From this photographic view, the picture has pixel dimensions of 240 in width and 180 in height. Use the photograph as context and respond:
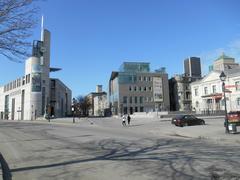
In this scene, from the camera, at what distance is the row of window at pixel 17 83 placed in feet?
403

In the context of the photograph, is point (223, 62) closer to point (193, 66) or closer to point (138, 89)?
point (193, 66)

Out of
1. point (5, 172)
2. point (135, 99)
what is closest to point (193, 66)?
point (135, 99)

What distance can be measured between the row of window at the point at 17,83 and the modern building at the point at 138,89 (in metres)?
36.1

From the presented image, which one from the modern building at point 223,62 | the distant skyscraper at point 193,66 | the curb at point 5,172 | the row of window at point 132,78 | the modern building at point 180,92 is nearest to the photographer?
the curb at point 5,172

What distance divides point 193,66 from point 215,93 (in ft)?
253

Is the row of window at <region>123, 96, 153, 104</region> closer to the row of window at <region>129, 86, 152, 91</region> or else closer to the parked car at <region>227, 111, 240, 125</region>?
the row of window at <region>129, 86, 152, 91</region>

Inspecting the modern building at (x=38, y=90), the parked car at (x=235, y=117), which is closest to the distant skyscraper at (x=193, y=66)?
the modern building at (x=38, y=90)

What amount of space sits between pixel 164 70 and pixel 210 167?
118354 millimetres

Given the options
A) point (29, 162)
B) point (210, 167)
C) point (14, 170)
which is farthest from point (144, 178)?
point (29, 162)

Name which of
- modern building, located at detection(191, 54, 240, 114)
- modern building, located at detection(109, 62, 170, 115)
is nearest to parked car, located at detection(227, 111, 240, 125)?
modern building, located at detection(191, 54, 240, 114)

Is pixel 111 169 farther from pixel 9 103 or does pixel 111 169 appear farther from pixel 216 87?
pixel 9 103

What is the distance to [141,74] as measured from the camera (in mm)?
120375

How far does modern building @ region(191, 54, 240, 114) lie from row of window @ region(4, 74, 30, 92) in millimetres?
69336

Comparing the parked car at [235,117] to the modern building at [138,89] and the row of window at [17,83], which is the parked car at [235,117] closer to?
the modern building at [138,89]
